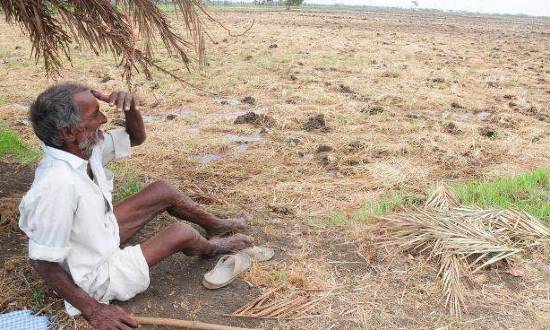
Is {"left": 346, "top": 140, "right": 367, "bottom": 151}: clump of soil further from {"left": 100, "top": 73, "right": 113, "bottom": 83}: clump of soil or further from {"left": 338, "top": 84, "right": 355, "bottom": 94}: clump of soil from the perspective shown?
{"left": 100, "top": 73, "right": 113, "bottom": 83}: clump of soil

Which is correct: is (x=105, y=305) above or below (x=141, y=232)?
above

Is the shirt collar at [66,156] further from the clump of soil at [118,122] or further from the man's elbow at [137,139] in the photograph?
the clump of soil at [118,122]

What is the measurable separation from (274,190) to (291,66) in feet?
22.5

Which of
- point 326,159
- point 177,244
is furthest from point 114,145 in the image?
point 326,159

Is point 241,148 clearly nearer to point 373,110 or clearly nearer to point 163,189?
point 373,110

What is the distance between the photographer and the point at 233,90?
27.3 feet

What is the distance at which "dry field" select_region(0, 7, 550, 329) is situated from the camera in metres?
2.87

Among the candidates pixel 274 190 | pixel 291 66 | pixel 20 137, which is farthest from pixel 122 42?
pixel 291 66

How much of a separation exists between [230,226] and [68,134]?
1367mm

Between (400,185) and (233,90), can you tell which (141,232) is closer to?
(400,185)

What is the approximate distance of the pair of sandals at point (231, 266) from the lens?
9.50 feet

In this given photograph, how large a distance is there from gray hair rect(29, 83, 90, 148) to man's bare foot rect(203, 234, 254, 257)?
1142 millimetres

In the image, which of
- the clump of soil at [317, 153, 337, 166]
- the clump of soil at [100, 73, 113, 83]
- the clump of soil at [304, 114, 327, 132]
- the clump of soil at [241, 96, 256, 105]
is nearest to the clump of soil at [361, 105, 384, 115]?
the clump of soil at [304, 114, 327, 132]

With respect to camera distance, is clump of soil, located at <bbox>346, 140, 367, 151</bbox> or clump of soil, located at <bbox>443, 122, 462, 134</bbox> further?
clump of soil, located at <bbox>443, 122, 462, 134</bbox>
